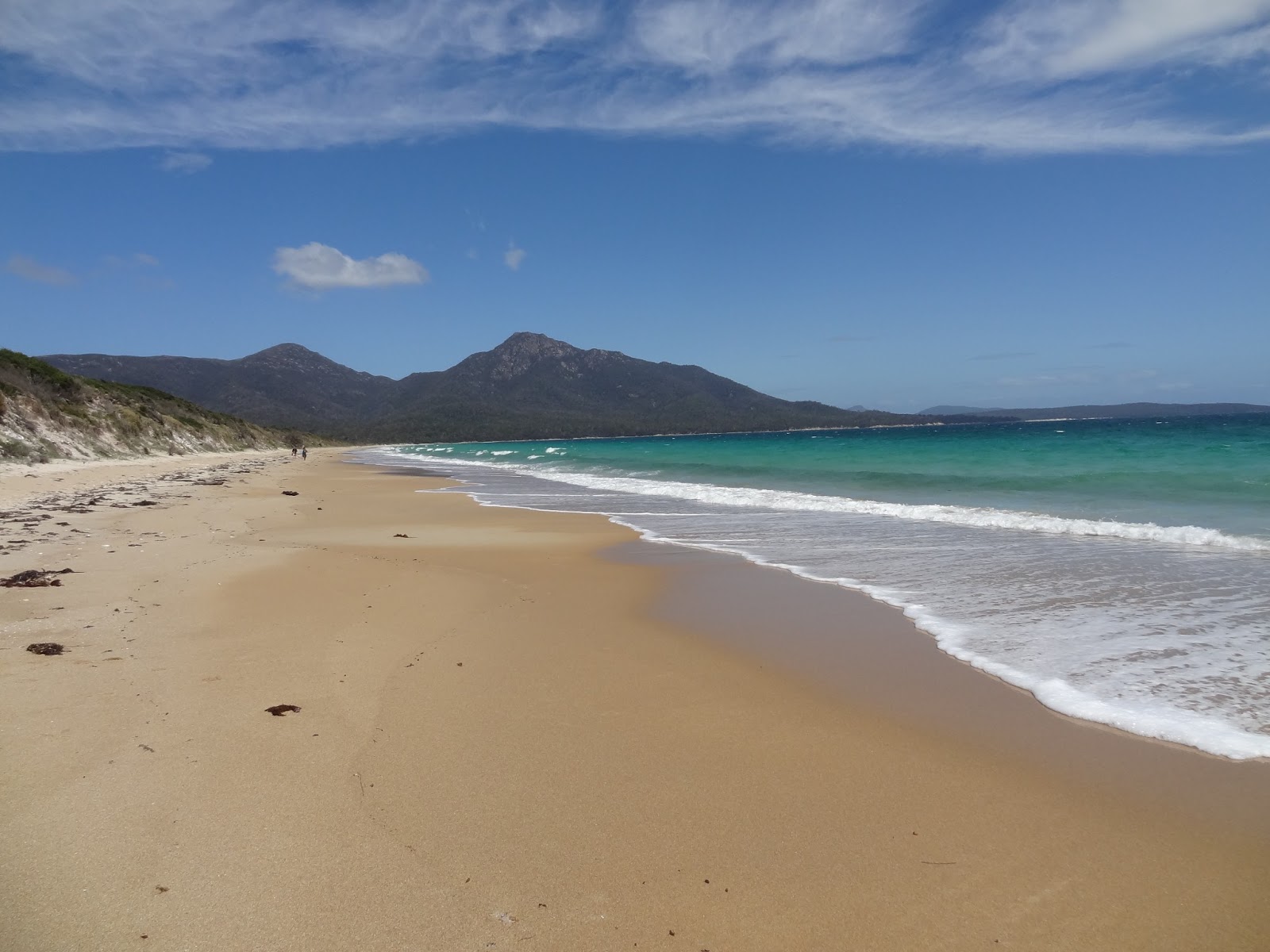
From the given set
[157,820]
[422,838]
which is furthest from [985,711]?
[157,820]

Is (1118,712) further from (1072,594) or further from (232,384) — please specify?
(232,384)

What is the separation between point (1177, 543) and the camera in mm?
10898

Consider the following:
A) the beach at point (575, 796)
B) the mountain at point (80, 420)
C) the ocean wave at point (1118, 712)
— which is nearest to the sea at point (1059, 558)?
the ocean wave at point (1118, 712)

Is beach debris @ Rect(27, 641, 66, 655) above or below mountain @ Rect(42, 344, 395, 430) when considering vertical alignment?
below

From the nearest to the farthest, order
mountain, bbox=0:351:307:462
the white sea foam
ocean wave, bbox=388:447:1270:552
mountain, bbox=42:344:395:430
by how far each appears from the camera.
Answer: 1. the white sea foam
2. ocean wave, bbox=388:447:1270:552
3. mountain, bbox=0:351:307:462
4. mountain, bbox=42:344:395:430

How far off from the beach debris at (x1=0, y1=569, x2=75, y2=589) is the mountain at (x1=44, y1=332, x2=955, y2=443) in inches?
5038

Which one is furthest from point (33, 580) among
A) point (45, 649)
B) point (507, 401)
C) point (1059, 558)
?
point (507, 401)

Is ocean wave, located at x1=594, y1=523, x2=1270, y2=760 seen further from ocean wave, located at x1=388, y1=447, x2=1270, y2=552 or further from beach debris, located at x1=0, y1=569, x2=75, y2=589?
beach debris, located at x1=0, y1=569, x2=75, y2=589

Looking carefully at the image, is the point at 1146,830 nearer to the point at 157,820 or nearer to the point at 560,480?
the point at 157,820

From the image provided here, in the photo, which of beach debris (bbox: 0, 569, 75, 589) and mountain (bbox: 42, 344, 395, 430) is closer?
beach debris (bbox: 0, 569, 75, 589)

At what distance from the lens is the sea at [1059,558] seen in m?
4.92

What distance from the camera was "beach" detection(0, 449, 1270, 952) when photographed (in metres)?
2.62

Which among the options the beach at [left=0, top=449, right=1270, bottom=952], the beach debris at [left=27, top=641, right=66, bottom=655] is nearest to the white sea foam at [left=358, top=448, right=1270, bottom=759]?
the beach at [left=0, top=449, right=1270, bottom=952]

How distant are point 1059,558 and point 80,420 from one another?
4328 cm
